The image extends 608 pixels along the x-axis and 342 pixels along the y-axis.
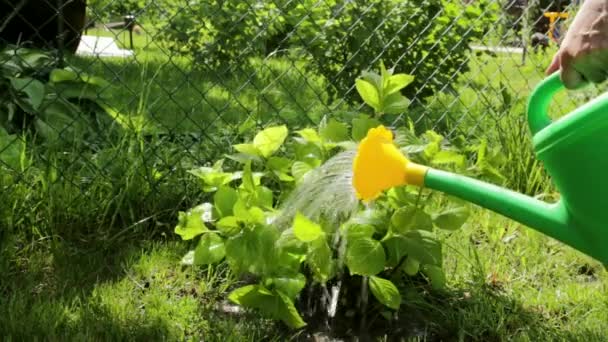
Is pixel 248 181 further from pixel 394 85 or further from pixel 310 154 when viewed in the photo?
pixel 394 85

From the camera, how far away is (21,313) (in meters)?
1.99

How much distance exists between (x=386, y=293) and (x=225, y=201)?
477mm

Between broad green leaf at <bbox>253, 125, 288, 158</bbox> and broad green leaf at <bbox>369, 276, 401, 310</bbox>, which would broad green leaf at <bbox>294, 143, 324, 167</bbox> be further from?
broad green leaf at <bbox>369, 276, 401, 310</bbox>

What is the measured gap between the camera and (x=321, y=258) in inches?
77.3

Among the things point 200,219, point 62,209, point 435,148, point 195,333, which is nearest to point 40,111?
point 62,209

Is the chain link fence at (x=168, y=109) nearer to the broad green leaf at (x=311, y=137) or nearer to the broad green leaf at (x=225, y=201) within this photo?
the broad green leaf at (x=311, y=137)

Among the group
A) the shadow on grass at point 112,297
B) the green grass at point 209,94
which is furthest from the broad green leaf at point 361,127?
the green grass at point 209,94

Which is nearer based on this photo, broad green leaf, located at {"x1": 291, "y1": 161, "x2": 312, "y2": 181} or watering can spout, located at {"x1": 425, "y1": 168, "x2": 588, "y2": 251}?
watering can spout, located at {"x1": 425, "y1": 168, "x2": 588, "y2": 251}

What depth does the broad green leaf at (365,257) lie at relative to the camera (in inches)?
75.5

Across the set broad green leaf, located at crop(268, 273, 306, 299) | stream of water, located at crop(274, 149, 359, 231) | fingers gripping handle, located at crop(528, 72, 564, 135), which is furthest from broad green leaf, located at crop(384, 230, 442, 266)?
fingers gripping handle, located at crop(528, 72, 564, 135)

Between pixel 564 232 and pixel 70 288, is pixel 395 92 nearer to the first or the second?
pixel 564 232

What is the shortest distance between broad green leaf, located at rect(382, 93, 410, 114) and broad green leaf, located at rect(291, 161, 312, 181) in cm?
26

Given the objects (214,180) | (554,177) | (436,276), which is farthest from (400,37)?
(554,177)

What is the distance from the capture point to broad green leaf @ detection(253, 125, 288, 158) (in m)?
2.25
